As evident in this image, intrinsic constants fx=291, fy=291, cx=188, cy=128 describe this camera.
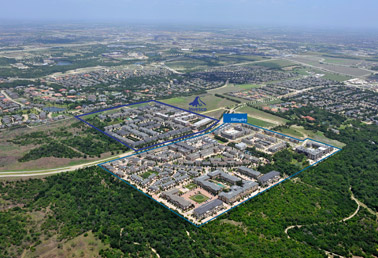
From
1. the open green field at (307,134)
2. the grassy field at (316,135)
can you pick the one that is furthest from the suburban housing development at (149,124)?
the grassy field at (316,135)

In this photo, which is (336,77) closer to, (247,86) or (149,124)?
(247,86)

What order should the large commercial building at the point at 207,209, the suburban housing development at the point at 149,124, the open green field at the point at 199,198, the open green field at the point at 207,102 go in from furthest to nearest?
the open green field at the point at 207,102 → the suburban housing development at the point at 149,124 → the open green field at the point at 199,198 → the large commercial building at the point at 207,209

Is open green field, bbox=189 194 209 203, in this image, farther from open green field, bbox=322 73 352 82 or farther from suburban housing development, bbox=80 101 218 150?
open green field, bbox=322 73 352 82

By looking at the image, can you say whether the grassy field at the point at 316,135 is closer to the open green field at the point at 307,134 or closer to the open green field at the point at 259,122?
the open green field at the point at 307,134

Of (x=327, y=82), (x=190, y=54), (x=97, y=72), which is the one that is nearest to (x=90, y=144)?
(x=97, y=72)

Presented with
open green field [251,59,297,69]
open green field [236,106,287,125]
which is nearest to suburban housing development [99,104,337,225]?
open green field [236,106,287,125]
